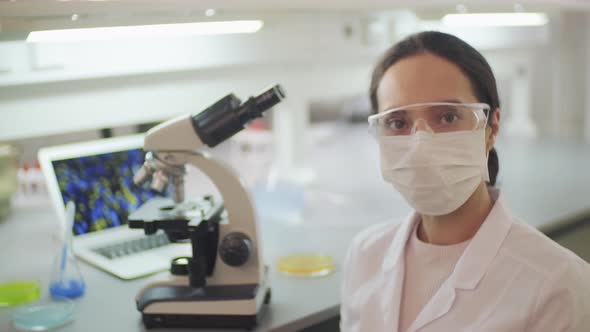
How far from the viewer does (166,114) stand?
2.11 meters

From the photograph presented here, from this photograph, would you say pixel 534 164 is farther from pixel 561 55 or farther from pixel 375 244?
pixel 375 244

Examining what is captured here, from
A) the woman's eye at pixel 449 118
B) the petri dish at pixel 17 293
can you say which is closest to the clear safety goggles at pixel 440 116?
the woman's eye at pixel 449 118

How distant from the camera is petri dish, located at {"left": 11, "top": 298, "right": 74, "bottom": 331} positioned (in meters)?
1.37

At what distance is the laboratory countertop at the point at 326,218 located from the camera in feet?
4.78

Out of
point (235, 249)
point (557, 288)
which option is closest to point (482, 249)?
point (557, 288)

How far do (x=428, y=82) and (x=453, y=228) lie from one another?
0.30m

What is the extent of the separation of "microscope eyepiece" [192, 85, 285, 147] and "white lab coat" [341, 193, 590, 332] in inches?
16.1

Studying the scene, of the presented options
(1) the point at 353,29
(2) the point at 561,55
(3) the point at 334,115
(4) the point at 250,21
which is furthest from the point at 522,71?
(4) the point at 250,21

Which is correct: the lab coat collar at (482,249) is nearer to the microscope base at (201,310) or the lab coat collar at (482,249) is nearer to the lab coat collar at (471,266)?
the lab coat collar at (471,266)

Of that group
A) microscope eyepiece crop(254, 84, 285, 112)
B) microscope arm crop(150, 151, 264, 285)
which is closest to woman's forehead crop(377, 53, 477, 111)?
microscope eyepiece crop(254, 84, 285, 112)

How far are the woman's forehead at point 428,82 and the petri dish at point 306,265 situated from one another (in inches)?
21.2

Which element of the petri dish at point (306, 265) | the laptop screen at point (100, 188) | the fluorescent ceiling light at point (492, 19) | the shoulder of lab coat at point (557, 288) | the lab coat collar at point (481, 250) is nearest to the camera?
the shoulder of lab coat at point (557, 288)

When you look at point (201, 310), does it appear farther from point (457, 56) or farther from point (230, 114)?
point (457, 56)

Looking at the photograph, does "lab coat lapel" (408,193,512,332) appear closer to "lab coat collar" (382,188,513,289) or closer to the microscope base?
"lab coat collar" (382,188,513,289)
